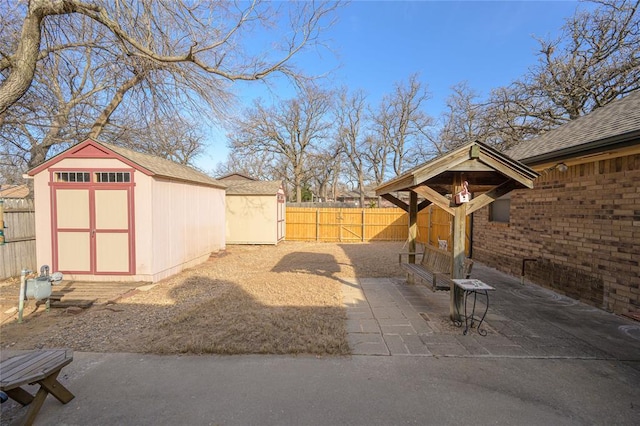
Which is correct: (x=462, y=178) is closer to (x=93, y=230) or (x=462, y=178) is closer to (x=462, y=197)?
(x=462, y=197)

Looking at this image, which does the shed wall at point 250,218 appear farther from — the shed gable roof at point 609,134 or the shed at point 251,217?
the shed gable roof at point 609,134

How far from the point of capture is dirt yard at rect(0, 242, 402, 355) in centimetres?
380

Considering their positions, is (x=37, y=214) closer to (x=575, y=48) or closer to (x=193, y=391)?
(x=193, y=391)

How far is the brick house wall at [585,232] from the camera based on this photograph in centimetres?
473

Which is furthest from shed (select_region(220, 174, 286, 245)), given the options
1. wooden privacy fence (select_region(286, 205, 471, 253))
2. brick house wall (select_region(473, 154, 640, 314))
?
brick house wall (select_region(473, 154, 640, 314))

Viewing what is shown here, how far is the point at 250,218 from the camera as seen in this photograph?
592 inches

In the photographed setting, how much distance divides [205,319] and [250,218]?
10.6 meters

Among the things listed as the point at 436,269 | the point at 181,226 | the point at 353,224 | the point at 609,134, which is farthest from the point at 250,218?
the point at 609,134

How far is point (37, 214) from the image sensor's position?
7035 mm

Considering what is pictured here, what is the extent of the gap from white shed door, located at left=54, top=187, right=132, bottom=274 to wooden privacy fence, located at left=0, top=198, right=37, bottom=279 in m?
1.30

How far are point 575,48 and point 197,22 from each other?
1746 centimetres

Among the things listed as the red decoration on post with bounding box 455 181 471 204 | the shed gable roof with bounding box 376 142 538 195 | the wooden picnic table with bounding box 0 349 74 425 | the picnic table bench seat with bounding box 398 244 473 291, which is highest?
the shed gable roof with bounding box 376 142 538 195

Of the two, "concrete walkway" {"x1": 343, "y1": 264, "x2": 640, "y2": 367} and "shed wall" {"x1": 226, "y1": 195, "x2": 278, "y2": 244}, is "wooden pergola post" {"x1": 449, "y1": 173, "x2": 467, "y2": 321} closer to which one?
"concrete walkway" {"x1": 343, "y1": 264, "x2": 640, "y2": 367}

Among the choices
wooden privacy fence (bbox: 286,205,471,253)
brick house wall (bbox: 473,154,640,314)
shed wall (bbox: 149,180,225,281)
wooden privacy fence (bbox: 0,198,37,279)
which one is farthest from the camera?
wooden privacy fence (bbox: 286,205,471,253)
